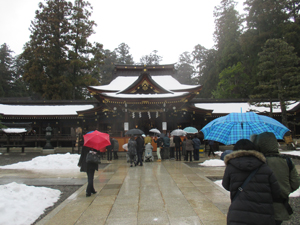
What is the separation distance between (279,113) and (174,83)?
37.1 ft

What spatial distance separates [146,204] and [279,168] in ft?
11.3

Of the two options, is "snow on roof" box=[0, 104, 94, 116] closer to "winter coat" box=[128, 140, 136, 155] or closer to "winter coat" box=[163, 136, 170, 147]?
"winter coat" box=[163, 136, 170, 147]

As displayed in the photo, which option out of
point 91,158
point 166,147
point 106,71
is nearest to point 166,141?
point 166,147

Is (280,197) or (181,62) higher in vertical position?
(181,62)

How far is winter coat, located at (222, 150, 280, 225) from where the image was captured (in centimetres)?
259

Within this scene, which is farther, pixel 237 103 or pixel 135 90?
pixel 237 103

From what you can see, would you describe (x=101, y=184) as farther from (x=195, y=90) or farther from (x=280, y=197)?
(x=195, y=90)

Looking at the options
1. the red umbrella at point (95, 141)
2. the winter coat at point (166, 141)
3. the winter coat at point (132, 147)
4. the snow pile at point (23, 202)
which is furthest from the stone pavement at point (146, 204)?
the winter coat at point (166, 141)

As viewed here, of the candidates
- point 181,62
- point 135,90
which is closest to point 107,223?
point 135,90

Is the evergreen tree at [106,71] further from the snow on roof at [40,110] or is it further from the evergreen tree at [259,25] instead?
the evergreen tree at [259,25]

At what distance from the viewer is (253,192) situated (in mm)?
2619

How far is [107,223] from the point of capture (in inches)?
A: 170

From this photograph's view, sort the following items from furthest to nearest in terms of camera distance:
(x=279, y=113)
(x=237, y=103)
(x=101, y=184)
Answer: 1. (x=237, y=103)
2. (x=279, y=113)
3. (x=101, y=184)

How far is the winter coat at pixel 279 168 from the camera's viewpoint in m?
2.82
